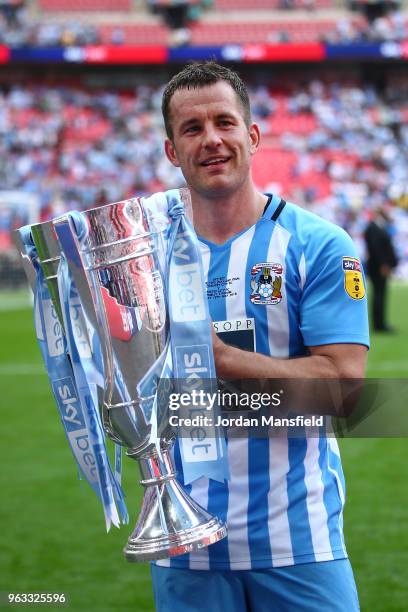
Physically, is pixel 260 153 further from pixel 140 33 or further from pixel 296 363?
pixel 296 363

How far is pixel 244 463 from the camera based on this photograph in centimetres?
193

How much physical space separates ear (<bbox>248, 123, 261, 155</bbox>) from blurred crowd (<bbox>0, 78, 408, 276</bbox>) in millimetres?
23370

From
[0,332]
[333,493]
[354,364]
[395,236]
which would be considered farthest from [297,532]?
[395,236]

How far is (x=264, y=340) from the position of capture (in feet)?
6.33

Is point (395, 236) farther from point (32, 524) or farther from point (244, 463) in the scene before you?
point (244, 463)

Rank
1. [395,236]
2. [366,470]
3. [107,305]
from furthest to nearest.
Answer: [395,236]
[366,470]
[107,305]

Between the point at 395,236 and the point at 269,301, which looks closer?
the point at 269,301

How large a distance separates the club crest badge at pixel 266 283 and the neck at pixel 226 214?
12 centimetres

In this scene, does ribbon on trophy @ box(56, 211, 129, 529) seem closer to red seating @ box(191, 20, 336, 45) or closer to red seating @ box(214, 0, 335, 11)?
red seating @ box(191, 20, 336, 45)

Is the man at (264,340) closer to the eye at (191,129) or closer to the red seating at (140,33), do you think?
the eye at (191,129)

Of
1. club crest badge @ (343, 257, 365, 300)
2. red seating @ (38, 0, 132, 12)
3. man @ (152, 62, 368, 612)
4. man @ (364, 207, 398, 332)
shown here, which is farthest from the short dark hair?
red seating @ (38, 0, 132, 12)

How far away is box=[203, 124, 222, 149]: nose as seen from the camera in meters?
1.80

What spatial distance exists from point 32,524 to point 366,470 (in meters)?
2.14

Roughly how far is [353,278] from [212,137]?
1.26ft
